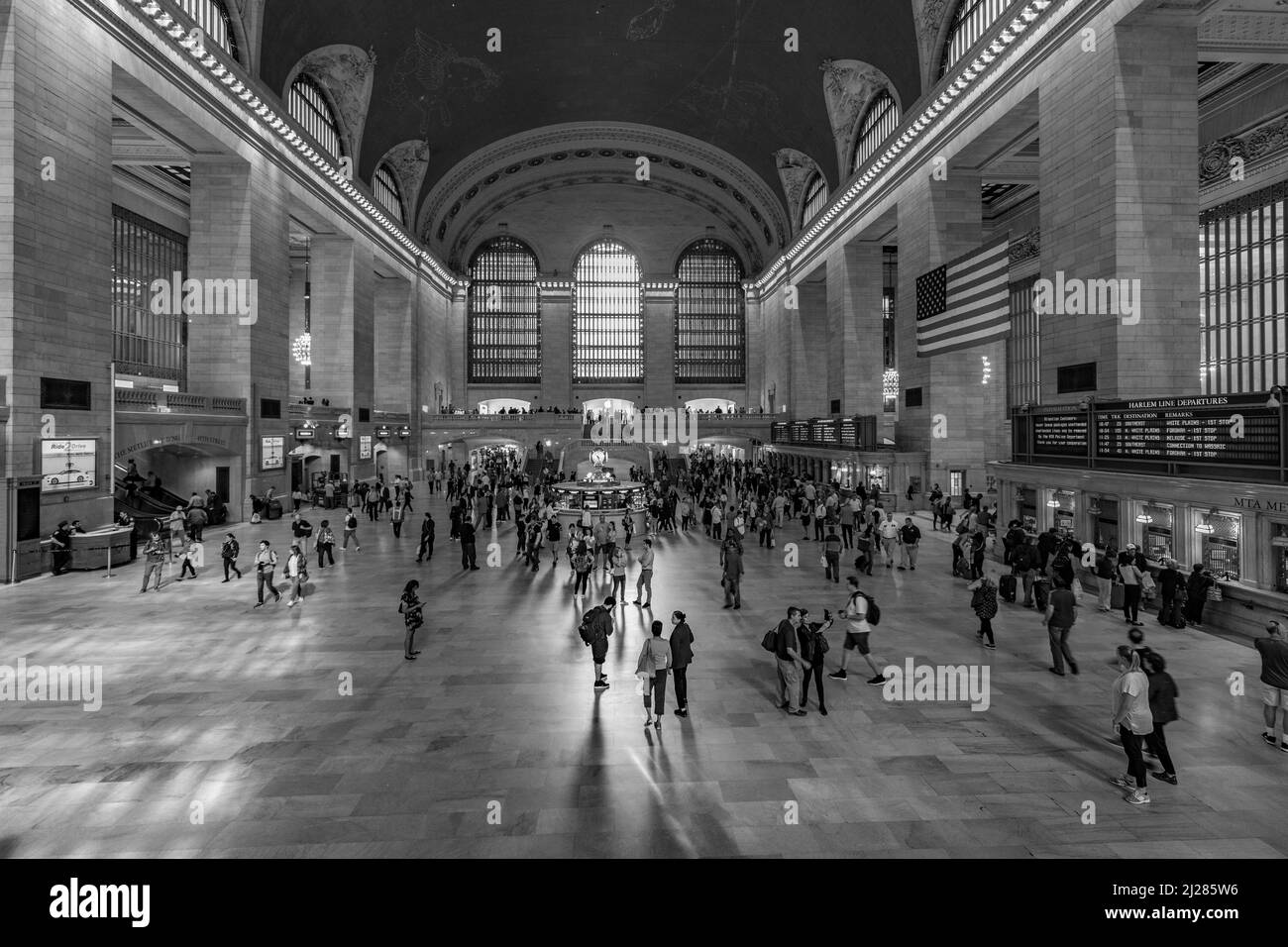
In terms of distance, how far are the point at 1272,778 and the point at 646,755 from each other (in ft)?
15.0

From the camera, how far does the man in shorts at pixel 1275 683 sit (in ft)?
18.3

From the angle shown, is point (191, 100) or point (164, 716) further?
point (191, 100)

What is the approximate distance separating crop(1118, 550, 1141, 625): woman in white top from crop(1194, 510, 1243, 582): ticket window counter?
3.18 feet

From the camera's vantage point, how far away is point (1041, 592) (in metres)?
9.58

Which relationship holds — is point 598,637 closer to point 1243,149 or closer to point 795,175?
point 1243,149

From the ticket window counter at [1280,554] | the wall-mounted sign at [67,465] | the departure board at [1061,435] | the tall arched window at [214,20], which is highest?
the tall arched window at [214,20]

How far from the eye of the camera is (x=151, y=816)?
466 centimetres

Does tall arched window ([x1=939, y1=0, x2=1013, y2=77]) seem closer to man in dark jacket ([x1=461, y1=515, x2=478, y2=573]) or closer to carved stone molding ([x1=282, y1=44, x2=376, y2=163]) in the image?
man in dark jacket ([x1=461, y1=515, x2=478, y2=573])

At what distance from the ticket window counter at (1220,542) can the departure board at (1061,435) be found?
10.9 ft

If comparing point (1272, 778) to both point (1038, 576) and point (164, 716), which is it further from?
point (164, 716)

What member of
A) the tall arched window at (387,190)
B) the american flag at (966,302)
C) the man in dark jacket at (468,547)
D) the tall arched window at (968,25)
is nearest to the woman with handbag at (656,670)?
the man in dark jacket at (468,547)

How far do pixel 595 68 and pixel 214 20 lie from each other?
19076 millimetres

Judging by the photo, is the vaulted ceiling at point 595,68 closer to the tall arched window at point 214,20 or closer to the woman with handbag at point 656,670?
the tall arched window at point 214,20
